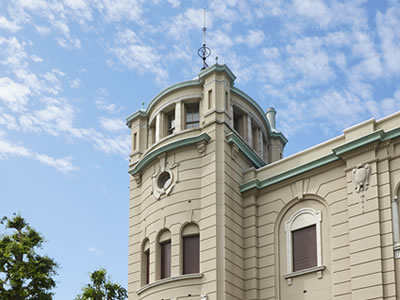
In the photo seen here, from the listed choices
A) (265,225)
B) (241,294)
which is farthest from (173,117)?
(241,294)

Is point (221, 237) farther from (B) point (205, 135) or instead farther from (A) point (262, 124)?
(A) point (262, 124)

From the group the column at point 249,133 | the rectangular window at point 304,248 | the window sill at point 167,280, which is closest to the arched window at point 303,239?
the rectangular window at point 304,248

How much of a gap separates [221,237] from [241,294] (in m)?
2.64

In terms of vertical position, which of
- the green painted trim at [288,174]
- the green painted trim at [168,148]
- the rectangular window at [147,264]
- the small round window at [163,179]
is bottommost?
the rectangular window at [147,264]

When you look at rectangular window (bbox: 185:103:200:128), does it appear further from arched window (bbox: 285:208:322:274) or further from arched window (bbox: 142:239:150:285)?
arched window (bbox: 285:208:322:274)

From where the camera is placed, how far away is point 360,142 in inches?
1035

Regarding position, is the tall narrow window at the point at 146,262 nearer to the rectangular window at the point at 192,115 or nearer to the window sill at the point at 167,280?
the window sill at the point at 167,280

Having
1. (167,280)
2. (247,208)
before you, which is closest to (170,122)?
(247,208)

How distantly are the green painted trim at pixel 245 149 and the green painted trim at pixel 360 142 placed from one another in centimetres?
539

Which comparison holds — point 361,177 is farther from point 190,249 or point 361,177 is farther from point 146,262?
point 146,262

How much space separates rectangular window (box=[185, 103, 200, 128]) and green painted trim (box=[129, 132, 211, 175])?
6.95 ft

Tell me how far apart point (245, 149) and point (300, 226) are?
5.29 m

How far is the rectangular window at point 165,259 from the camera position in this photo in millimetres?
29766

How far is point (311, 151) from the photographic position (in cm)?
2902
